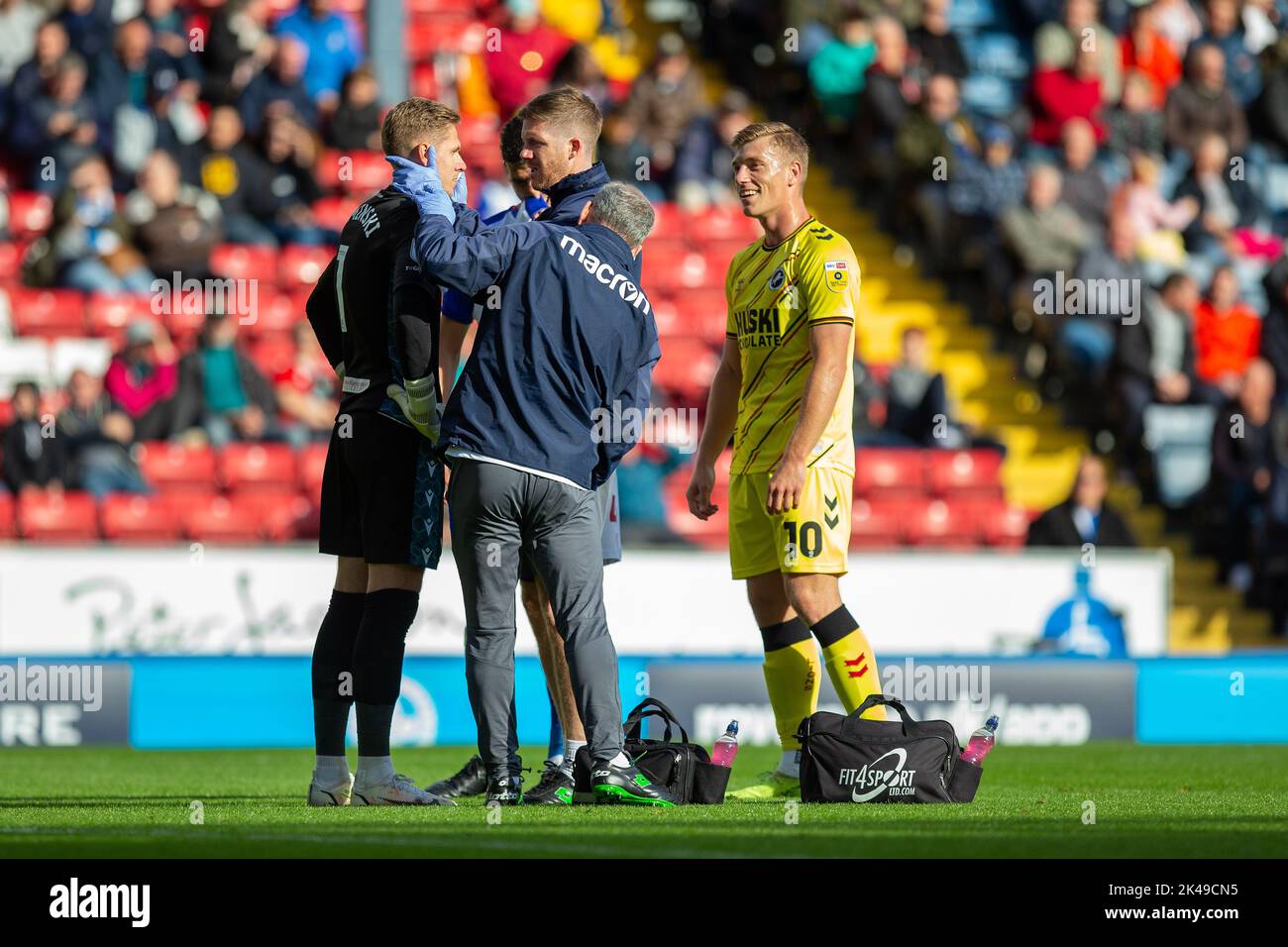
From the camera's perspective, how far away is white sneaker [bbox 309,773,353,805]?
283 inches

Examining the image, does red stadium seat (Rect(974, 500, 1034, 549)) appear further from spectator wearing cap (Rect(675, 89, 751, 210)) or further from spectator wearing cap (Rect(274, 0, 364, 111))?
spectator wearing cap (Rect(274, 0, 364, 111))

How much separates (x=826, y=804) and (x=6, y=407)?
9.14 meters

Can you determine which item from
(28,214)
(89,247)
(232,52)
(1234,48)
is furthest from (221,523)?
(1234,48)

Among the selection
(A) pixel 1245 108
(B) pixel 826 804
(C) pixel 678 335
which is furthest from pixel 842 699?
(A) pixel 1245 108

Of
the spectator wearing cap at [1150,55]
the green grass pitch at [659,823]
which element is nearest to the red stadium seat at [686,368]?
the spectator wearing cap at [1150,55]

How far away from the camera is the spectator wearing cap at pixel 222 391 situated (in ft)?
47.2

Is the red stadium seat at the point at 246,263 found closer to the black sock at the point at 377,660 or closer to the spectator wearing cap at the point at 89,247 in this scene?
the spectator wearing cap at the point at 89,247

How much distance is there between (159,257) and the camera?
15.6 meters

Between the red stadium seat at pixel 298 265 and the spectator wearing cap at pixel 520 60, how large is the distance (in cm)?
242

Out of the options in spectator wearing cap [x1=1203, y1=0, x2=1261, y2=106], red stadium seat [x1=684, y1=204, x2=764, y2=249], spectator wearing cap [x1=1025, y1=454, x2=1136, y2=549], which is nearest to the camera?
spectator wearing cap [x1=1025, y1=454, x2=1136, y2=549]

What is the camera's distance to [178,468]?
1406cm

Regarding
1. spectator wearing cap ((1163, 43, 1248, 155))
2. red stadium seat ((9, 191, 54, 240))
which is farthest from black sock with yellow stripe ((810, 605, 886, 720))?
spectator wearing cap ((1163, 43, 1248, 155))

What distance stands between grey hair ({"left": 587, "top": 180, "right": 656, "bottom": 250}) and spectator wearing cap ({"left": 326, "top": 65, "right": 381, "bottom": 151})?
32.7 ft
